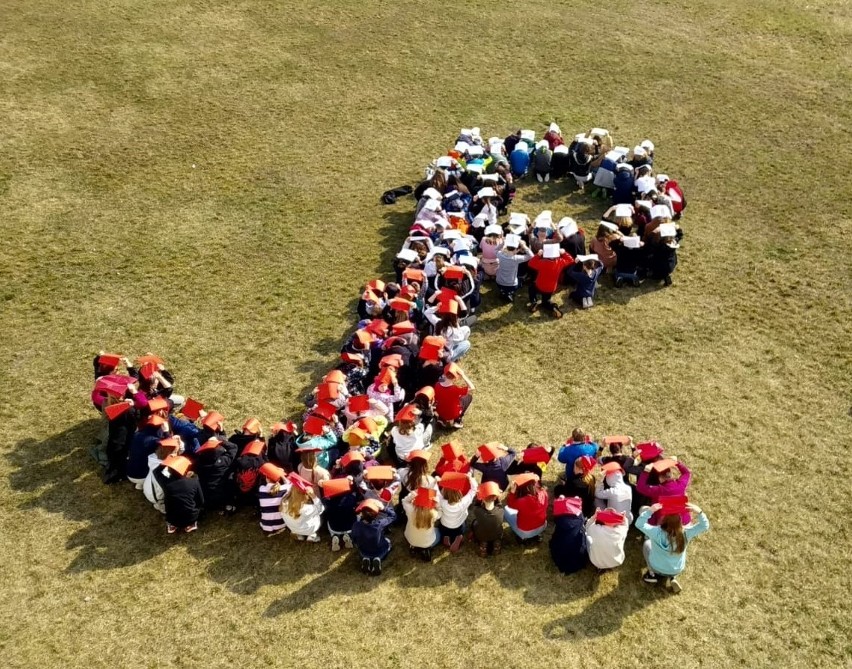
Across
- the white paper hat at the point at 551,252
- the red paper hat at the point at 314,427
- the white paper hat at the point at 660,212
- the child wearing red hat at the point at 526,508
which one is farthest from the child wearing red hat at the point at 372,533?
the white paper hat at the point at 660,212

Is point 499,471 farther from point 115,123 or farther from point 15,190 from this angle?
point 115,123

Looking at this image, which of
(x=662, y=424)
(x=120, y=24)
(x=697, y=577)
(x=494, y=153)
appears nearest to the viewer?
(x=697, y=577)

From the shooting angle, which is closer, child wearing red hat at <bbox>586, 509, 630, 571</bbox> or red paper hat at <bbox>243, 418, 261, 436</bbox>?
child wearing red hat at <bbox>586, 509, 630, 571</bbox>

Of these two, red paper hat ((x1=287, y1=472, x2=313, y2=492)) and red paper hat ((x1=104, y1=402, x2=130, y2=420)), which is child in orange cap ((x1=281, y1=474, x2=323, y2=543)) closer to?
red paper hat ((x1=287, y1=472, x2=313, y2=492))

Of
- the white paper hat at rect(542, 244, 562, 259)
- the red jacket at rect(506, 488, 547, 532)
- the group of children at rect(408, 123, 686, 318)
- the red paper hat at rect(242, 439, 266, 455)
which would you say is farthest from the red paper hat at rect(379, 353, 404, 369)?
the white paper hat at rect(542, 244, 562, 259)

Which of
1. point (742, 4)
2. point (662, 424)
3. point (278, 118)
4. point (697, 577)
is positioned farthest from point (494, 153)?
point (742, 4)
